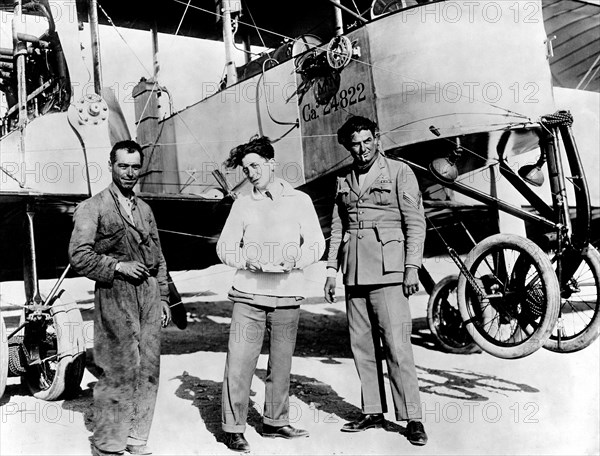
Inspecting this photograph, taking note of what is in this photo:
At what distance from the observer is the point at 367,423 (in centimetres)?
373

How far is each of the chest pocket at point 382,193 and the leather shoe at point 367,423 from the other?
1.37 metres

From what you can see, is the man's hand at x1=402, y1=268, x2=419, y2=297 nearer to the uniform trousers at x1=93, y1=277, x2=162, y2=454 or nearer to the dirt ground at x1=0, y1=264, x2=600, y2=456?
the dirt ground at x1=0, y1=264, x2=600, y2=456

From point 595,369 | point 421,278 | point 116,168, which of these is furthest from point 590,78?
point 116,168

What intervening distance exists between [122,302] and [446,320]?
14.2 ft

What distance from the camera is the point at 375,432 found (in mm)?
3674

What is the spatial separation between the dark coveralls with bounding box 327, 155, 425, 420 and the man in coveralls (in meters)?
1.22

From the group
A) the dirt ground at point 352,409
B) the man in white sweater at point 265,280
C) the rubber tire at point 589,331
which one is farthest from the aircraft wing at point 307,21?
the man in white sweater at point 265,280

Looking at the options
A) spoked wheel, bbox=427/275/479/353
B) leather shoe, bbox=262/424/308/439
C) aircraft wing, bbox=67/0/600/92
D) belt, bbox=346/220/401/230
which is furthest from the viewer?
aircraft wing, bbox=67/0/600/92

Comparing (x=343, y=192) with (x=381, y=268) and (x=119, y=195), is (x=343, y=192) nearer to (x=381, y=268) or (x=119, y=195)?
(x=381, y=268)

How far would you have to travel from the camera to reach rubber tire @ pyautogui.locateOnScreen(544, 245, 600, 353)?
423 cm

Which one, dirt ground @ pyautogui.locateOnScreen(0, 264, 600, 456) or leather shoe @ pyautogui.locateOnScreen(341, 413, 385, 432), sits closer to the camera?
dirt ground @ pyautogui.locateOnScreen(0, 264, 600, 456)

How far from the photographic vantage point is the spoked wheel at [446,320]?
21.4 ft

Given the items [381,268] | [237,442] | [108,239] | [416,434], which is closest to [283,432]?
[237,442]

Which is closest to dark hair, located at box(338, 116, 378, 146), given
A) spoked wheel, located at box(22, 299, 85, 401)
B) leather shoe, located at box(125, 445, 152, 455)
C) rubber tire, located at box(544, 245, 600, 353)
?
rubber tire, located at box(544, 245, 600, 353)
